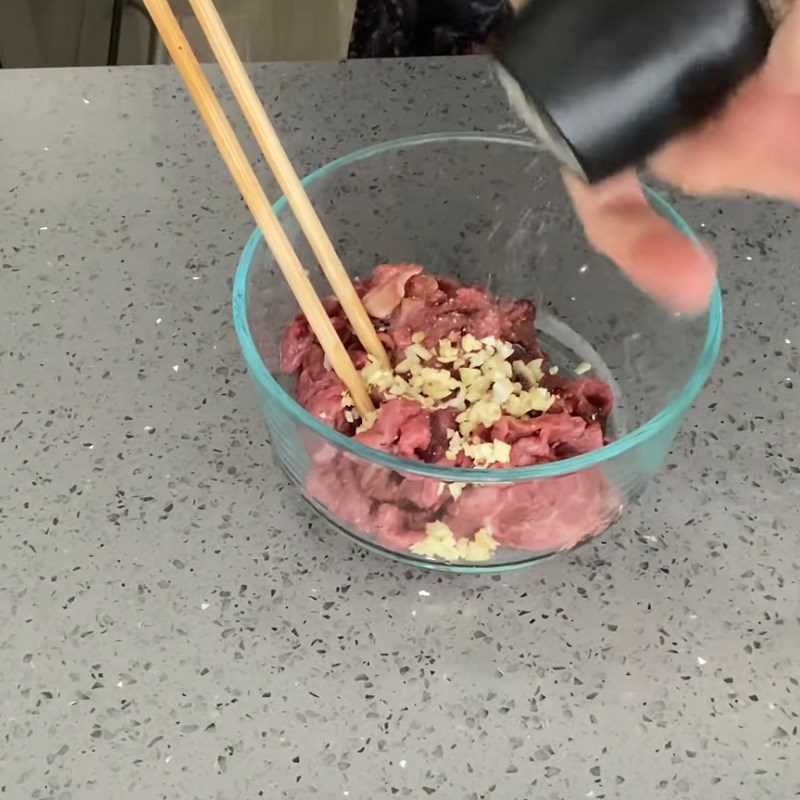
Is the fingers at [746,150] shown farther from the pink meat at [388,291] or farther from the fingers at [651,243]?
the pink meat at [388,291]

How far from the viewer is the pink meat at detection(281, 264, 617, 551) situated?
0.55m

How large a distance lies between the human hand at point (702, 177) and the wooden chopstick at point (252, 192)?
185mm

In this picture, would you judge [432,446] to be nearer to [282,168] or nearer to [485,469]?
[485,469]

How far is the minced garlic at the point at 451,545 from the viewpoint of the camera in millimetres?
582

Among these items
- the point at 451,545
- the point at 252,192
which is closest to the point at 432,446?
the point at 451,545

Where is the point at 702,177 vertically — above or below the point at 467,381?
above

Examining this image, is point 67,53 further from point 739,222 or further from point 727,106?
point 727,106

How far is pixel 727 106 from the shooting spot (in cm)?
48

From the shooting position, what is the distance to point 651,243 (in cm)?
63

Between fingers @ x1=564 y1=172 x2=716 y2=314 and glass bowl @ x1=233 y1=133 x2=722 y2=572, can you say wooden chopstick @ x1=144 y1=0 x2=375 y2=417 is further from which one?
fingers @ x1=564 y1=172 x2=716 y2=314

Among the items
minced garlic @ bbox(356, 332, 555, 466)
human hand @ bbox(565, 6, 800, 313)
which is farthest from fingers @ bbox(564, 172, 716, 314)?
minced garlic @ bbox(356, 332, 555, 466)

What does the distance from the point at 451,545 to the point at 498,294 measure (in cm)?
30

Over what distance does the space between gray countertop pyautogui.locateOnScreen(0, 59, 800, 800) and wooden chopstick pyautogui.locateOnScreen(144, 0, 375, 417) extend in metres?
0.11

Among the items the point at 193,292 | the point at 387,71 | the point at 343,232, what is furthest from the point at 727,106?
the point at 387,71
